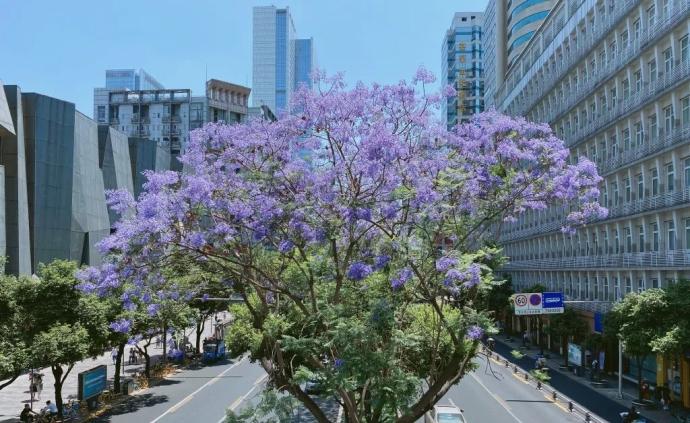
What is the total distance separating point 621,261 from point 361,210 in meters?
34.0

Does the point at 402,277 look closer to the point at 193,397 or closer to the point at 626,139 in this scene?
the point at 193,397

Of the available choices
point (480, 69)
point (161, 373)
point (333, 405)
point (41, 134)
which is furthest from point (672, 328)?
point (480, 69)

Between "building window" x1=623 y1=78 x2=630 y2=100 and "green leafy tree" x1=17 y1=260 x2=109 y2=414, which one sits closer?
"green leafy tree" x1=17 y1=260 x2=109 y2=414

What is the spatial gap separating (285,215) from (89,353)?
17047 millimetres

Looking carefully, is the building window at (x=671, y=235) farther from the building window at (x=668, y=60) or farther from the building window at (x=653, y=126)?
the building window at (x=668, y=60)

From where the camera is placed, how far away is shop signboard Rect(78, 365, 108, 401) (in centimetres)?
2983

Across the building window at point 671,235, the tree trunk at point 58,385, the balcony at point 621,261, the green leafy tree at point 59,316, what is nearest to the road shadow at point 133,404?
the tree trunk at point 58,385

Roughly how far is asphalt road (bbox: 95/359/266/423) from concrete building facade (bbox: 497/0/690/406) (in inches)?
907

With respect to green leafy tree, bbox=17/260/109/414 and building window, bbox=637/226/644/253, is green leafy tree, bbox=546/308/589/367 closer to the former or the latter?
building window, bbox=637/226/644/253

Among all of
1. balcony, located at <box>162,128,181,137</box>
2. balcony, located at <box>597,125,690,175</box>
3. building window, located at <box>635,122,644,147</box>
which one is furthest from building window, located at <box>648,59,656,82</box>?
balcony, located at <box>162,128,181,137</box>

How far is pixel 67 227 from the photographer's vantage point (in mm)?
46188

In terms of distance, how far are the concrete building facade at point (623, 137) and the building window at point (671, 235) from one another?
0.05 m

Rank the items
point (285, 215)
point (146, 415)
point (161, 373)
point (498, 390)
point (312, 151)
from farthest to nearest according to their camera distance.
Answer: point (161, 373) → point (498, 390) → point (146, 415) → point (312, 151) → point (285, 215)

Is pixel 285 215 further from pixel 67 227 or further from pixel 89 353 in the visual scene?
pixel 67 227
